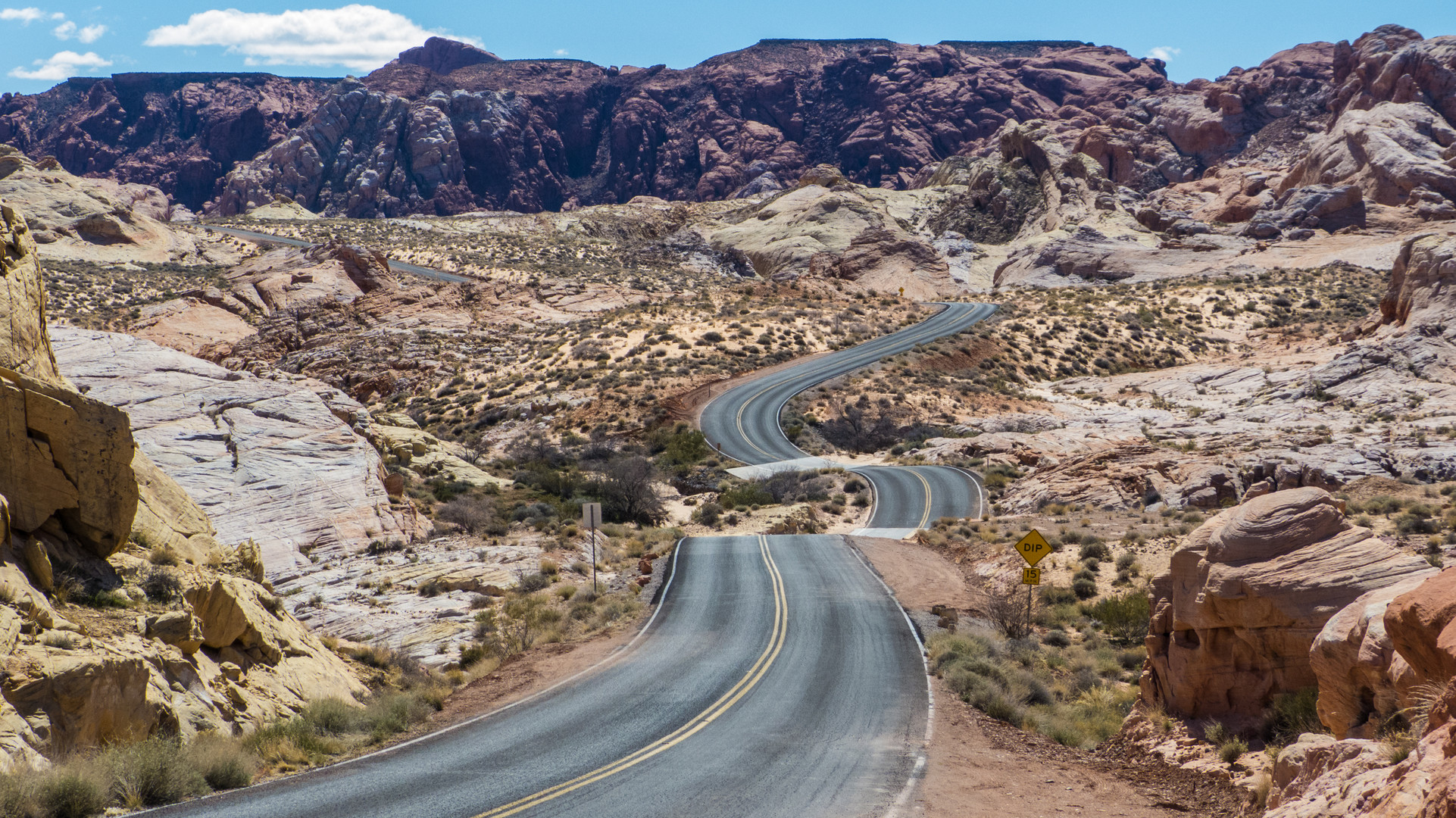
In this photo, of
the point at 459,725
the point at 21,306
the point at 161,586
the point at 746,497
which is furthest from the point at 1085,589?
the point at 21,306

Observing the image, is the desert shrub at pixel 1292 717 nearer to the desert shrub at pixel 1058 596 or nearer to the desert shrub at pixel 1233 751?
the desert shrub at pixel 1233 751

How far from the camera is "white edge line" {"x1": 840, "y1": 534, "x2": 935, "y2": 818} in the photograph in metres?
11.2

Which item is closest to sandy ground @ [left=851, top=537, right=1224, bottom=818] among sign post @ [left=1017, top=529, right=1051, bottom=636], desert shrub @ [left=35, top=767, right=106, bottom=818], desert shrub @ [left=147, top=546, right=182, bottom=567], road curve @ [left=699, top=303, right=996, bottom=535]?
sign post @ [left=1017, top=529, right=1051, bottom=636]

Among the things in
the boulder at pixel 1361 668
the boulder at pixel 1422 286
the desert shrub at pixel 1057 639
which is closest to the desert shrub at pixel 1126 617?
the desert shrub at pixel 1057 639

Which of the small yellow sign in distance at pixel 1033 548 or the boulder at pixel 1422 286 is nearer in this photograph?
the small yellow sign in distance at pixel 1033 548

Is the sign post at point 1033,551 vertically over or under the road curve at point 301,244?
under

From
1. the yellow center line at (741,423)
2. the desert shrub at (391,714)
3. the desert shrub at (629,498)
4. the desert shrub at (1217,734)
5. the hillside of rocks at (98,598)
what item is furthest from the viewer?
the yellow center line at (741,423)

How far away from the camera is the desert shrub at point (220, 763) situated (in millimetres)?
10281

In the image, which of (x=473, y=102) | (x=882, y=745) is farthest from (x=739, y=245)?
(x=473, y=102)

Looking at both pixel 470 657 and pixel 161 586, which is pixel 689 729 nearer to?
pixel 470 657

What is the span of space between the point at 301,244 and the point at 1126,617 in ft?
323

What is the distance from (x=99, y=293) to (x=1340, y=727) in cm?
7646

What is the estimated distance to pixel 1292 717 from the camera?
34.6ft

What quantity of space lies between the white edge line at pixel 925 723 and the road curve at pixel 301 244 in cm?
6528
